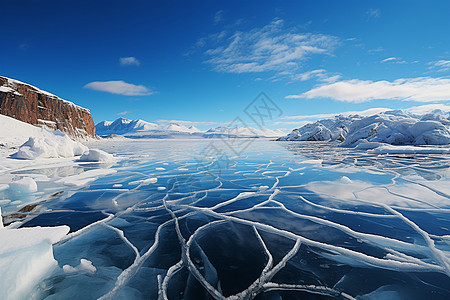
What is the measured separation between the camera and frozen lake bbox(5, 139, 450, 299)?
171cm

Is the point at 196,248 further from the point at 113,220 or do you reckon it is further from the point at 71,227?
the point at 71,227

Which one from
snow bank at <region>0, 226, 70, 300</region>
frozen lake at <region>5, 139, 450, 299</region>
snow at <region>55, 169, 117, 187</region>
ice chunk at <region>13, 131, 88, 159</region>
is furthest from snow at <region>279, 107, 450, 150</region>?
ice chunk at <region>13, 131, 88, 159</region>

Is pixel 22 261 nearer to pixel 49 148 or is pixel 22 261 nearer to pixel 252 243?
pixel 252 243

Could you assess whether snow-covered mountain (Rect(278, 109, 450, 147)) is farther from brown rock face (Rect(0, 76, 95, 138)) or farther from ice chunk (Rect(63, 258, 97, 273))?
brown rock face (Rect(0, 76, 95, 138))

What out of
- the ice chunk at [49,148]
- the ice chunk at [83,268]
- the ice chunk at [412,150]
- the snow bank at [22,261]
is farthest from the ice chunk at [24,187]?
the ice chunk at [412,150]

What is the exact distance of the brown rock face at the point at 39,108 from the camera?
4259cm

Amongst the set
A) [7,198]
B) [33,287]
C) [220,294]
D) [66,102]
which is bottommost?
[220,294]

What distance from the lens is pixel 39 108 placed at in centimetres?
4978

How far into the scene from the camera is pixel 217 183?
5641 millimetres

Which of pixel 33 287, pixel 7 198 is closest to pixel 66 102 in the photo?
pixel 7 198

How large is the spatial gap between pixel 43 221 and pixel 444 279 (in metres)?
4.94

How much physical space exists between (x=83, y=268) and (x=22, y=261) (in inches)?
18.7

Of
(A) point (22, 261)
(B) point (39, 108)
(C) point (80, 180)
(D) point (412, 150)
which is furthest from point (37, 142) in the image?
(B) point (39, 108)

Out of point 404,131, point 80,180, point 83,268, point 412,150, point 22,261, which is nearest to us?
A: point 22,261
